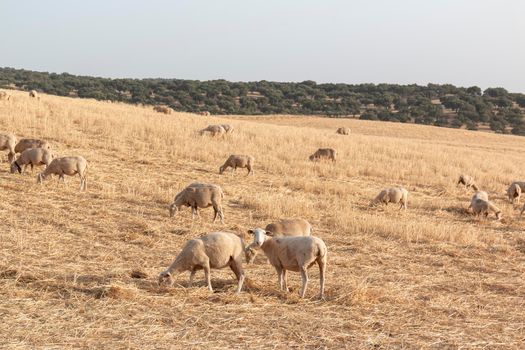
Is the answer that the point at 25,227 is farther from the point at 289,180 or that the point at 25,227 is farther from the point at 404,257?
the point at 289,180

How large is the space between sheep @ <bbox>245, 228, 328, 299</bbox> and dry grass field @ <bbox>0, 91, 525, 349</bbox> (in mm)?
343

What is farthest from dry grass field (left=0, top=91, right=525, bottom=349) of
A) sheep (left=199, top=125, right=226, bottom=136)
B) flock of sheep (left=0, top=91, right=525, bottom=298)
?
sheep (left=199, top=125, right=226, bottom=136)

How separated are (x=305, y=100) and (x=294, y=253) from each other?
271 ft

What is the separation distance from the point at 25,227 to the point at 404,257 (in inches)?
312

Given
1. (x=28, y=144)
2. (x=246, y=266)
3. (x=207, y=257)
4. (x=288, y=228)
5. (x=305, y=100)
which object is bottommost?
(x=246, y=266)

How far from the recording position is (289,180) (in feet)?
71.2

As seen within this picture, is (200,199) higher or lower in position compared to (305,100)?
lower

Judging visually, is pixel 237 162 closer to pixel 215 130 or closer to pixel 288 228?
pixel 215 130

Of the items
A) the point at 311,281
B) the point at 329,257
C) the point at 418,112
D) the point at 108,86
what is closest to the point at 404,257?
the point at 329,257

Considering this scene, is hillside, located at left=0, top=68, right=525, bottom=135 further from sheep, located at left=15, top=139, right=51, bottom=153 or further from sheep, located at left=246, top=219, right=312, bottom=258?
sheep, located at left=246, top=219, right=312, bottom=258

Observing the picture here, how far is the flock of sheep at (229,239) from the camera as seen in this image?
30.3ft

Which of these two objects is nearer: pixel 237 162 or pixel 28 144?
pixel 28 144

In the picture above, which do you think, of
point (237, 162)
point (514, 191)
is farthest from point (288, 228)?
point (514, 191)

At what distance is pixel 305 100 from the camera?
90688 mm
